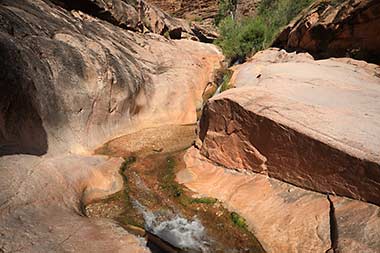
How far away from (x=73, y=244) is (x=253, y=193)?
137 inches

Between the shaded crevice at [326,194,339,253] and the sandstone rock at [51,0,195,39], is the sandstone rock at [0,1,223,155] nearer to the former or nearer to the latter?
the sandstone rock at [51,0,195,39]

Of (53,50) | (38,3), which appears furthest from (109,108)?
(38,3)

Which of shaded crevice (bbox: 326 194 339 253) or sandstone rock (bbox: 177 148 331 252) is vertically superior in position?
shaded crevice (bbox: 326 194 339 253)

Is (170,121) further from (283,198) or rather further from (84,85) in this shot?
(283,198)

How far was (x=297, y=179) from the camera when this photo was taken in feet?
19.4

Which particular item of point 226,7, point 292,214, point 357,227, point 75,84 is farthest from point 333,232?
point 226,7

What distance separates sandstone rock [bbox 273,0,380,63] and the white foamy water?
11.4 metres

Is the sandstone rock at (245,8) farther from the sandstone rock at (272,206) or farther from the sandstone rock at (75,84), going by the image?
the sandstone rock at (272,206)

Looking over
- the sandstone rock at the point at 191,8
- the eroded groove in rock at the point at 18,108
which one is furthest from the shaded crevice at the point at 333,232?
the sandstone rock at the point at 191,8

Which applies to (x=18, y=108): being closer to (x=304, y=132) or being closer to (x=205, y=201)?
(x=205, y=201)

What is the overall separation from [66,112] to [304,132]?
6.24 meters

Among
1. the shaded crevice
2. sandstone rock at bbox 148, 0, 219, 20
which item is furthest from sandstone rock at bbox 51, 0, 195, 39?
sandstone rock at bbox 148, 0, 219, 20

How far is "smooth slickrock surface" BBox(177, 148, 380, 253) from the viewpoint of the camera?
4.44 meters

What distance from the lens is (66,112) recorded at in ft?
28.0
